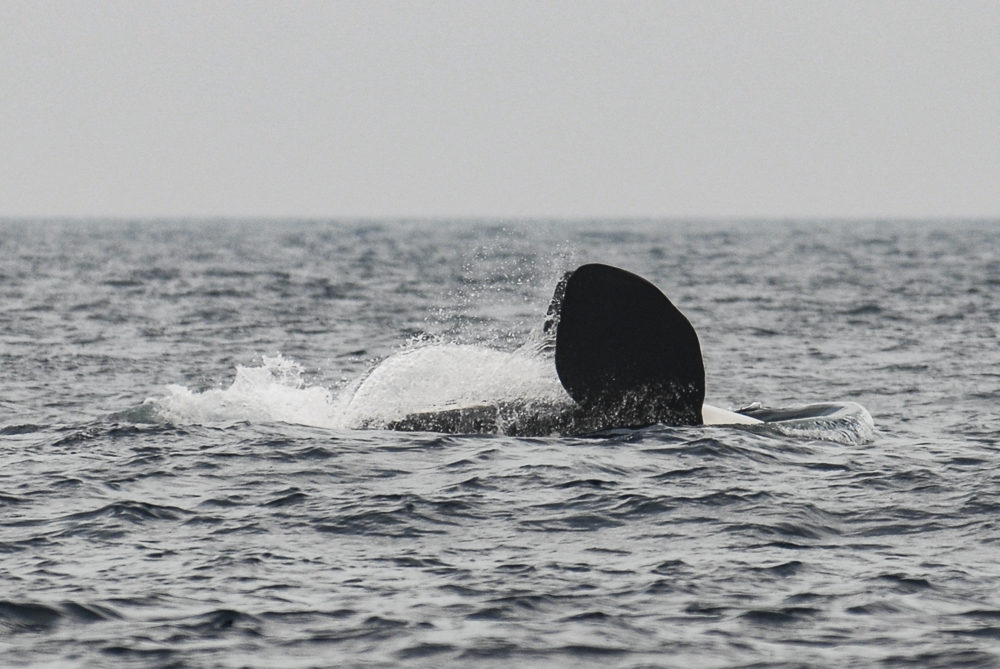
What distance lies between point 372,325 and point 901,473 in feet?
62.0

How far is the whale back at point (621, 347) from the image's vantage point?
13398 millimetres

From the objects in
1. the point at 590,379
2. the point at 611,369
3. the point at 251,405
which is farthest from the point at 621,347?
the point at 251,405

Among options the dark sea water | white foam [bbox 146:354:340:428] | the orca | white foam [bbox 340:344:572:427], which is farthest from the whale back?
white foam [bbox 146:354:340:428]

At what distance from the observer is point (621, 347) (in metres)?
13.6

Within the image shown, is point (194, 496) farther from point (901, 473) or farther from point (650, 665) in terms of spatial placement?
point (901, 473)

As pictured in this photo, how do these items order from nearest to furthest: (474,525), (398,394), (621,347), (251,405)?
(474,525) < (621,347) < (398,394) < (251,405)

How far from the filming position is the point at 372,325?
3039 cm

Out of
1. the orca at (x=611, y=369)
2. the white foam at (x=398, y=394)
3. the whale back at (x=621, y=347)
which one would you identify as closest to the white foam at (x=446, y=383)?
the white foam at (x=398, y=394)

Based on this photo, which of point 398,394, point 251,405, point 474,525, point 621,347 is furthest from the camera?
point 251,405

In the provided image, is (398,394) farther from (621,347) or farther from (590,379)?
(621,347)

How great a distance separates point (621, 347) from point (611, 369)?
0.28 m

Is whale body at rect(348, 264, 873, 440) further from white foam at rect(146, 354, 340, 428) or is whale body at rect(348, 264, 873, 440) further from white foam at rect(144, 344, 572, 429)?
white foam at rect(146, 354, 340, 428)

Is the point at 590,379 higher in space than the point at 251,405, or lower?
higher

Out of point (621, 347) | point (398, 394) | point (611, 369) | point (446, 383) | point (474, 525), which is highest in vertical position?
point (621, 347)
